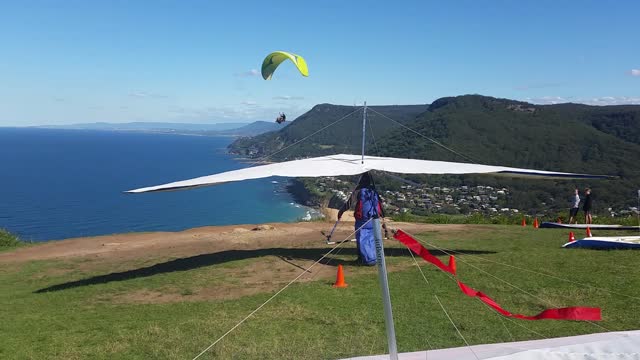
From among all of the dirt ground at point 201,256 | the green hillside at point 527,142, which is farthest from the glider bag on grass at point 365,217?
the green hillside at point 527,142

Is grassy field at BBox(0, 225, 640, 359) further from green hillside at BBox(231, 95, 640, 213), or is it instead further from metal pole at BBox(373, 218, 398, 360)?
green hillside at BBox(231, 95, 640, 213)

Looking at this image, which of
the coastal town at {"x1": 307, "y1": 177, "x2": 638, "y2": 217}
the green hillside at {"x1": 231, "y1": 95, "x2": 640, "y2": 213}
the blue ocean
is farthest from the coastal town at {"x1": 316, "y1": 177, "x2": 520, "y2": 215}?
the blue ocean

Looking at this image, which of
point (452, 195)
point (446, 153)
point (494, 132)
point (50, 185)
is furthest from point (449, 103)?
point (50, 185)

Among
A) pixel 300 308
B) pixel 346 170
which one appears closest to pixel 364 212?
pixel 346 170

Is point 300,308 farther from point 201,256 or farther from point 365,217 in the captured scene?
point 201,256

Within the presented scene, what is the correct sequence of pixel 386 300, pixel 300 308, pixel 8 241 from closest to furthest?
pixel 386 300 < pixel 300 308 < pixel 8 241

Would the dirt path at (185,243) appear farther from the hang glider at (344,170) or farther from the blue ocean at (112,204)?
the blue ocean at (112,204)

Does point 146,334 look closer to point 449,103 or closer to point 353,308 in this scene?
point 353,308
